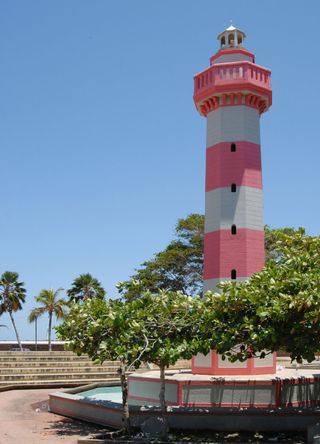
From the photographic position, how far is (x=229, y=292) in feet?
52.6

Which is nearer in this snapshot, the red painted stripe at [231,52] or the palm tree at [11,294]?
the red painted stripe at [231,52]

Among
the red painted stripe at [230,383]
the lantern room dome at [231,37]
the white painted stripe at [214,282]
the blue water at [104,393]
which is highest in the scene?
the lantern room dome at [231,37]

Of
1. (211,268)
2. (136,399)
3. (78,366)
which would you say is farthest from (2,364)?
(211,268)

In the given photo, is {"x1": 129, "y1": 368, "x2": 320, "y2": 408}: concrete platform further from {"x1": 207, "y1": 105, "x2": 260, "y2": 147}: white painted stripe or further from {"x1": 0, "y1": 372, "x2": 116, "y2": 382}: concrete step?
{"x1": 0, "y1": 372, "x2": 116, "y2": 382}: concrete step

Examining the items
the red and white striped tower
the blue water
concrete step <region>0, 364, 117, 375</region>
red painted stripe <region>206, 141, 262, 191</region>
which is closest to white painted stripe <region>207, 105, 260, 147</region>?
the red and white striped tower

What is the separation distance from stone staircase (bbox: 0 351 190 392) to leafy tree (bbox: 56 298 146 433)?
52.2 feet

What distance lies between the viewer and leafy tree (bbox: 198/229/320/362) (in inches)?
567

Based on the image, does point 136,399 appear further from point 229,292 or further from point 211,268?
point 229,292

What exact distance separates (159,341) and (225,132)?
1380 centimetres

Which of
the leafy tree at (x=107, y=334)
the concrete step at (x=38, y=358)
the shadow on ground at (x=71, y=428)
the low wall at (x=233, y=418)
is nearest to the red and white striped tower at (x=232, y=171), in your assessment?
the low wall at (x=233, y=418)

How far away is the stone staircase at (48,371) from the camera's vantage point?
33.1 metres

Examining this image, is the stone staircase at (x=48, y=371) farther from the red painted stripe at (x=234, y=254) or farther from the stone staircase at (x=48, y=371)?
the red painted stripe at (x=234, y=254)

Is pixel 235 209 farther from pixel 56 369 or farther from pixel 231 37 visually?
pixel 56 369

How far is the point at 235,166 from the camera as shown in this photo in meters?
26.2
